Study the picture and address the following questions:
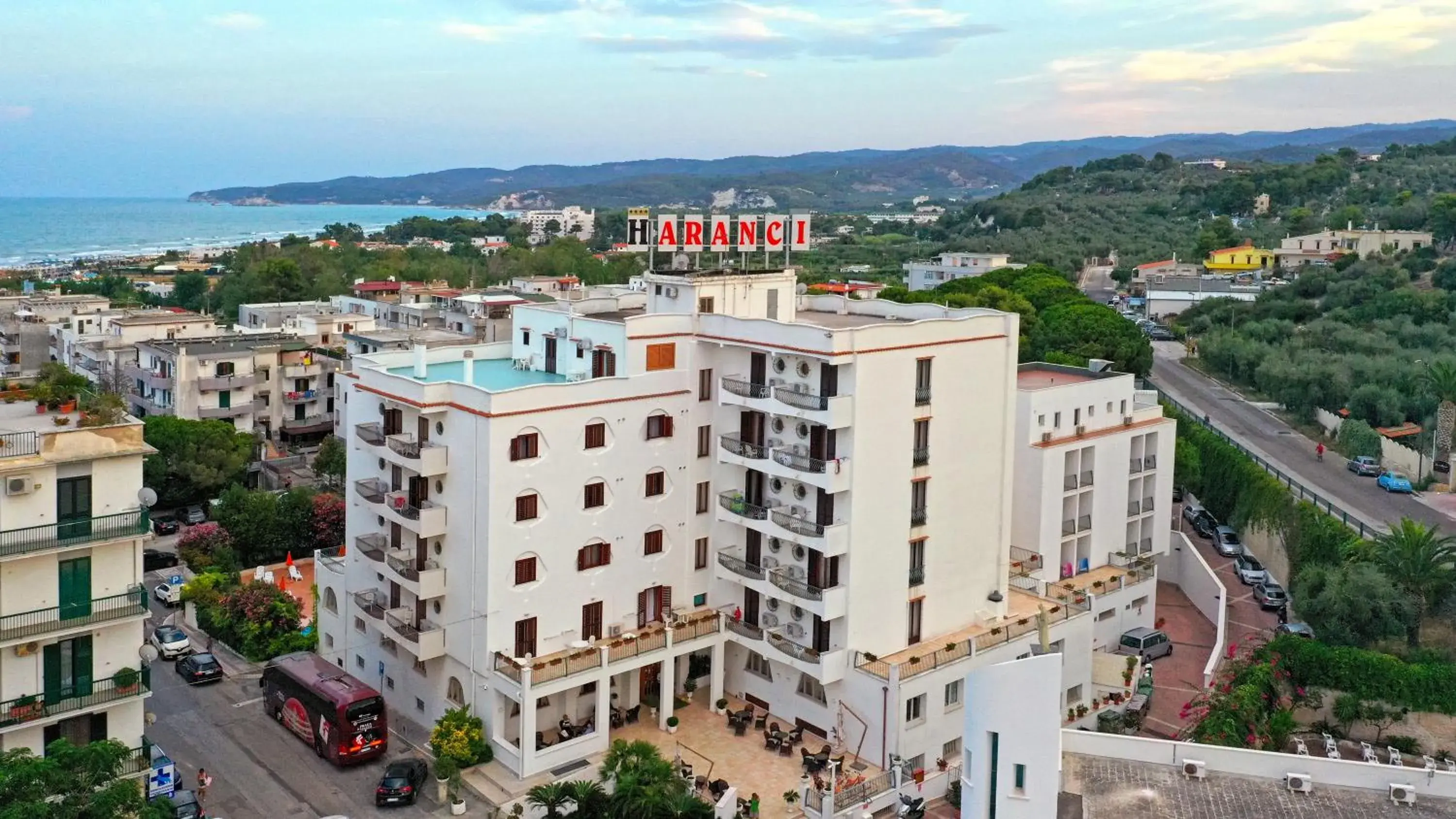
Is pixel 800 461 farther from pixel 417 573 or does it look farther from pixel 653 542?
pixel 417 573

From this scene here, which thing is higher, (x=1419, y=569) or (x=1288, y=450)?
(x=1288, y=450)

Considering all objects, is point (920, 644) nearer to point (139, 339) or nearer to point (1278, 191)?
point (139, 339)

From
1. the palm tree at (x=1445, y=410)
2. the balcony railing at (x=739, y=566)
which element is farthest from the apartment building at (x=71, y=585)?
the palm tree at (x=1445, y=410)

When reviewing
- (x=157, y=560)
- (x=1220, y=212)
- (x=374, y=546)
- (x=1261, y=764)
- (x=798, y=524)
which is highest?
(x=1220, y=212)

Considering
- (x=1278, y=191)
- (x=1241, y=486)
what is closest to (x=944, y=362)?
(x=1241, y=486)

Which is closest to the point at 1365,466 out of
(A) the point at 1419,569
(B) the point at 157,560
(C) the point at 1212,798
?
(A) the point at 1419,569

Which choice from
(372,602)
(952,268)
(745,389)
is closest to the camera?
(745,389)

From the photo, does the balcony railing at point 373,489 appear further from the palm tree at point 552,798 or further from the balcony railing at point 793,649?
the balcony railing at point 793,649

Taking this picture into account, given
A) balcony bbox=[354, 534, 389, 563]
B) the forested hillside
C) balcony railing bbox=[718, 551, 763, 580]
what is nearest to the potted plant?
balcony bbox=[354, 534, 389, 563]
